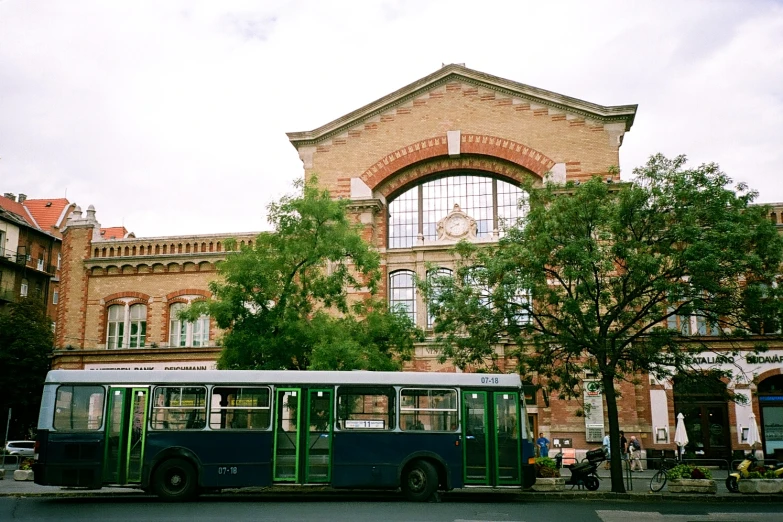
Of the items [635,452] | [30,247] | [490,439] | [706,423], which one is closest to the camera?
[490,439]

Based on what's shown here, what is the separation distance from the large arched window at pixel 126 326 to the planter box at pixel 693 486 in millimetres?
23349

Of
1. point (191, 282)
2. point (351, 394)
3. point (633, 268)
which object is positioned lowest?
point (351, 394)

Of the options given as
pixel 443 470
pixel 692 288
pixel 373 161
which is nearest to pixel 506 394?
pixel 443 470

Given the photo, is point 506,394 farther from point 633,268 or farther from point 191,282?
point 191,282

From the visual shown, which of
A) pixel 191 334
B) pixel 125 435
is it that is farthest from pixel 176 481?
pixel 191 334

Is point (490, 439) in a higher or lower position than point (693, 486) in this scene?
higher

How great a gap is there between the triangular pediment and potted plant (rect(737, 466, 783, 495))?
615 inches

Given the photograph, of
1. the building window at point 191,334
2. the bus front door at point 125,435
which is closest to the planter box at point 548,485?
the bus front door at point 125,435

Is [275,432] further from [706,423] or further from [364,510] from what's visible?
[706,423]

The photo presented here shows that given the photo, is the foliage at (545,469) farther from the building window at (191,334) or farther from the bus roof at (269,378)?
the building window at (191,334)

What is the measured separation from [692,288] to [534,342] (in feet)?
13.9

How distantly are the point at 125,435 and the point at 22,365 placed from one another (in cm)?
3400

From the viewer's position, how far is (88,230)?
36.1m

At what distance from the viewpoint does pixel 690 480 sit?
1981 centimetres
